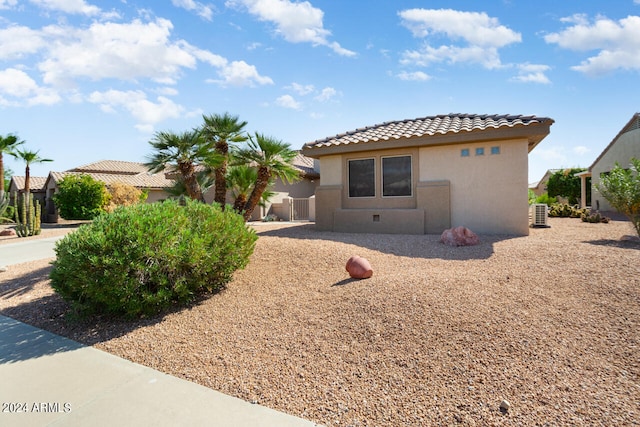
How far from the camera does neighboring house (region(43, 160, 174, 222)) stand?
29969 mm

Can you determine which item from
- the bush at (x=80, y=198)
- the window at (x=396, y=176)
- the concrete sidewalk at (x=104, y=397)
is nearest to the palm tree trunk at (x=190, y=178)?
the window at (x=396, y=176)

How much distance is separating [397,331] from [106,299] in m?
3.94

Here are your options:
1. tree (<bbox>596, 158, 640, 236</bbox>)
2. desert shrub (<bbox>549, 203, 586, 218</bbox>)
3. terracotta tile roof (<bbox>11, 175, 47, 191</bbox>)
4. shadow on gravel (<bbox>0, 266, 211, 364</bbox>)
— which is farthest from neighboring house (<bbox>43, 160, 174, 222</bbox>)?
desert shrub (<bbox>549, 203, 586, 218</bbox>)

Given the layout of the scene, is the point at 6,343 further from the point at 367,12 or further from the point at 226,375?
the point at 367,12

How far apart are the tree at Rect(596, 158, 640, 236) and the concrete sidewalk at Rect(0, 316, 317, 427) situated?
10.8m

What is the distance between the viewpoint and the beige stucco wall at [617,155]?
2209 centimetres

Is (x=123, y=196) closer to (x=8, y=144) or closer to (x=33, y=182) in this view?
(x=8, y=144)

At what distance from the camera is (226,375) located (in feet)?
12.1

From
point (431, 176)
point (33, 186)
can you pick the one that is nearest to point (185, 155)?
point (431, 176)

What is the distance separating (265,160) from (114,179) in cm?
2695

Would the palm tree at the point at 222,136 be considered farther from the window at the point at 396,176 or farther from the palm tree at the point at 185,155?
the window at the point at 396,176

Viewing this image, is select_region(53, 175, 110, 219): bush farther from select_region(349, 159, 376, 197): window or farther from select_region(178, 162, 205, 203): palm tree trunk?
select_region(349, 159, 376, 197): window

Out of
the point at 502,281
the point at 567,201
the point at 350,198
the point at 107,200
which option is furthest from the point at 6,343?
the point at 567,201

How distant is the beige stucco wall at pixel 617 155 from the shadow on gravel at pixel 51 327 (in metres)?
25.8
